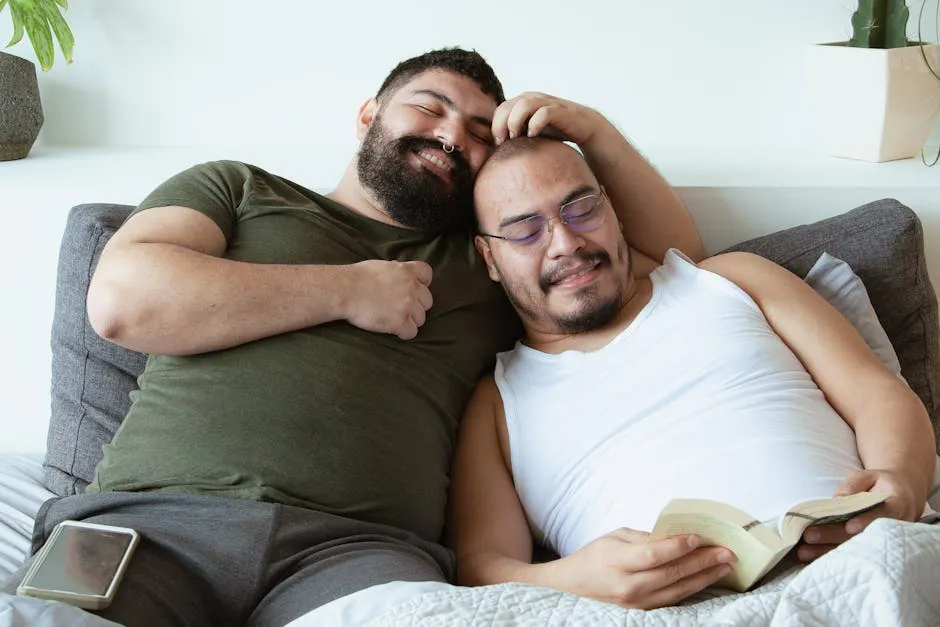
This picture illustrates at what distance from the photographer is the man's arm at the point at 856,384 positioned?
1548mm

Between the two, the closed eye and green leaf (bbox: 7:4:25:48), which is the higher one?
green leaf (bbox: 7:4:25:48)

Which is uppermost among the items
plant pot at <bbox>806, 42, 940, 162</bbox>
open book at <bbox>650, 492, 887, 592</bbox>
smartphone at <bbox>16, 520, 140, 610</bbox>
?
plant pot at <bbox>806, 42, 940, 162</bbox>

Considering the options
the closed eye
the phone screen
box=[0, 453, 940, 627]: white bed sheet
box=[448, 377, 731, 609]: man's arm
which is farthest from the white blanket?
the closed eye

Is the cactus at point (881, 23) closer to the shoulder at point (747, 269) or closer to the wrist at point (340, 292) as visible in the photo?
the shoulder at point (747, 269)

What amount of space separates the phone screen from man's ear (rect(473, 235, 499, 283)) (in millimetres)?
802

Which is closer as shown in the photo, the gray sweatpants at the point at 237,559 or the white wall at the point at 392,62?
the gray sweatpants at the point at 237,559

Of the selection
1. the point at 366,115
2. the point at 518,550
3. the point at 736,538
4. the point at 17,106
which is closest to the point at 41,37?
the point at 17,106

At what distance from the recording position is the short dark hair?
2.07 m

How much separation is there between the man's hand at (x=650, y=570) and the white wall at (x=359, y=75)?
112 cm

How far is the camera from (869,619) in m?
1.18

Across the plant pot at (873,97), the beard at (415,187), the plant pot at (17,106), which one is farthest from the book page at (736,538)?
the plant pot at (17,106)

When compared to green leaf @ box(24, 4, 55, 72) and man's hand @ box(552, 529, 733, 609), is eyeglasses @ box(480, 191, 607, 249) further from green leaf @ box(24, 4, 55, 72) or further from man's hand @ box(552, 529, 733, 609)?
green leaf @ box(24, 4, 55, 72)

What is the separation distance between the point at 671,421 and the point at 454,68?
83 cm

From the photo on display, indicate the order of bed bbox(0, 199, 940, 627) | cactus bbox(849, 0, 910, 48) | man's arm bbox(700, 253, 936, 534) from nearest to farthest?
1. man's arm bbox(700, 253, 936, 534)
2. bed bbox(0, 199, 940, 627)
3. cactus bbox(849, 0, 910, 48)
